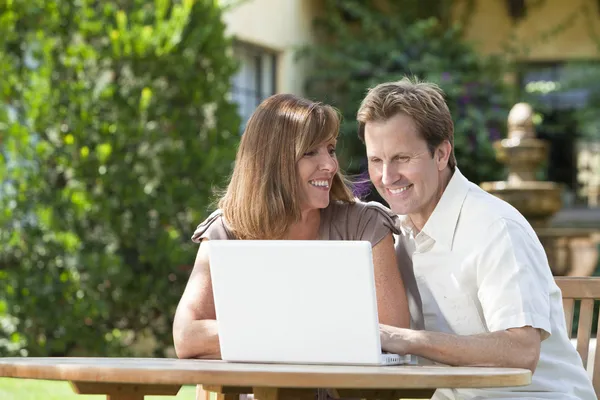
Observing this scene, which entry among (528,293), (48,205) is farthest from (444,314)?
(48,205)

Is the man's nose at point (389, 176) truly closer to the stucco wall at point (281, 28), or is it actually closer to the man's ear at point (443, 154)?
the man's ear at point (443, 154)

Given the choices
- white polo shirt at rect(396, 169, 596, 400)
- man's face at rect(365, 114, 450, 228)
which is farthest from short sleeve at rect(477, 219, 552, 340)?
man's face at rect(365, 114, 450, 228)

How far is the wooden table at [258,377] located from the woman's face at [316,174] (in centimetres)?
72

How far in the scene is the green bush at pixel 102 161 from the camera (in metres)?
6.02

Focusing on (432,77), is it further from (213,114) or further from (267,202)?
(267,202)

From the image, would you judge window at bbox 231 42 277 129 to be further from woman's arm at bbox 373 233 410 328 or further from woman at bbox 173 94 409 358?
woman's arm at bbox 373 233 410 328

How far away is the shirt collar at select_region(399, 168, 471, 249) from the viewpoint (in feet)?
9.24

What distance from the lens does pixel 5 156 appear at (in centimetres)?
600

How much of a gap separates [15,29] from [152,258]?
1409 millimetres

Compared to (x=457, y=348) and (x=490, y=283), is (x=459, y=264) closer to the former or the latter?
(x=490, y=283)

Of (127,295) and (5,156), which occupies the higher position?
(5,156)

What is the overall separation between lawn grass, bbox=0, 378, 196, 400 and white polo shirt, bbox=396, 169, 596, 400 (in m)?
2.94

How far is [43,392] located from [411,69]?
20.1ft

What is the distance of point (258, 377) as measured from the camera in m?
2.12
